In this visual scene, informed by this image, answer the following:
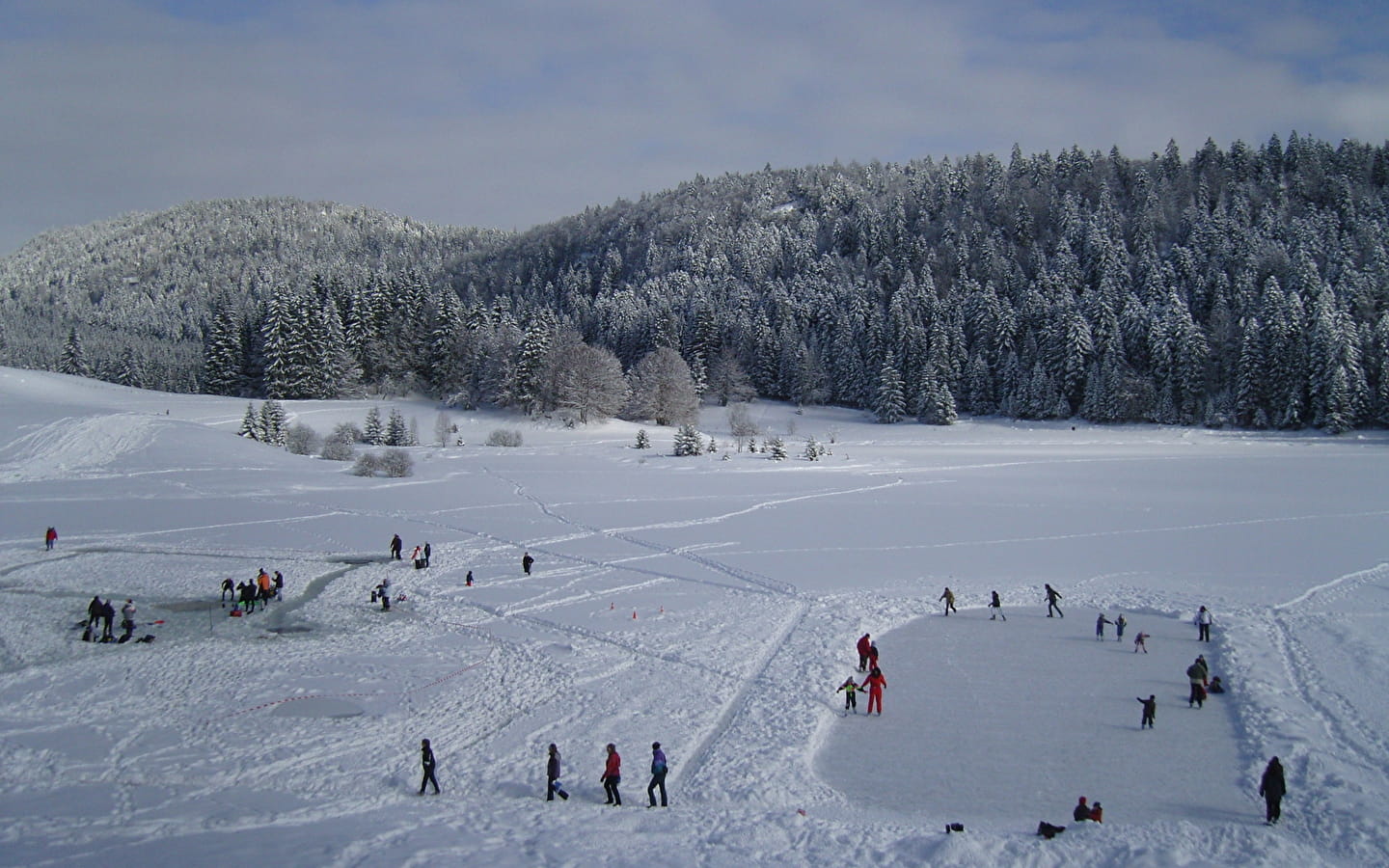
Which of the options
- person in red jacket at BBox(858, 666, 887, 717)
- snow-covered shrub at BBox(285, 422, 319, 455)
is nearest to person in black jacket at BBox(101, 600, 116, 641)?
person in red jacket at BBox(858, 666, 887, 717)

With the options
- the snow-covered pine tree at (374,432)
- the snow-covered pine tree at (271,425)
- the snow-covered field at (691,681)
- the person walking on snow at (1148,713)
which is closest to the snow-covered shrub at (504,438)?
the snow-covered pine tree at (374,432)

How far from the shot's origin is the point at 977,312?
307 feet

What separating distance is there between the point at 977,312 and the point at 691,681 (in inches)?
3373

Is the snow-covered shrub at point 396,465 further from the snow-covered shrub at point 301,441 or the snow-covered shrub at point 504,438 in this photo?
the snow-covered shrub at point 504,438

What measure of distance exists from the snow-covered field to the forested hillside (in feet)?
124

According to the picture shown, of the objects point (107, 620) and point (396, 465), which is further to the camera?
point (396, 465)

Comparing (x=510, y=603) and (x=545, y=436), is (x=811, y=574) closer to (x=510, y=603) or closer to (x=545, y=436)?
(x=510, y=603)

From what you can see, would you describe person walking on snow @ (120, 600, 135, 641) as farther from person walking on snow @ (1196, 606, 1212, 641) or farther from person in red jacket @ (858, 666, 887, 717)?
person walking on snow @ (1196, 606, 1212, 641)

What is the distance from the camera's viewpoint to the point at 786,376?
324ft

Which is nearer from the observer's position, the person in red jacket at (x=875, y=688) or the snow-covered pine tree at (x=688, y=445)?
the person in red jacket at (x=875, y=688)

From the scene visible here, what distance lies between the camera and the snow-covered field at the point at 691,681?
11.0m

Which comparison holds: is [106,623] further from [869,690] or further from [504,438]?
[504,438]

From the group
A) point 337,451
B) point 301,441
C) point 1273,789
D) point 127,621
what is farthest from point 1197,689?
point 301,441

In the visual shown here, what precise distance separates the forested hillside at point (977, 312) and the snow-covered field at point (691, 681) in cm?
3780
